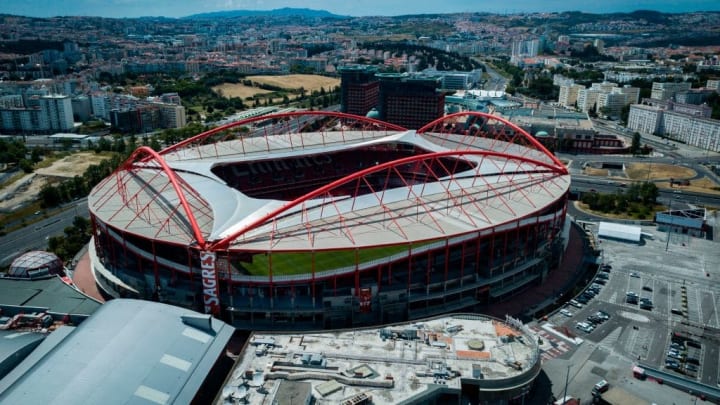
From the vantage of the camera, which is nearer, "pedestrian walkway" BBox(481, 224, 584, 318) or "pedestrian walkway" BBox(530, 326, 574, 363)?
"pedestrian walkway" BBox(530, 326, 574, 363)

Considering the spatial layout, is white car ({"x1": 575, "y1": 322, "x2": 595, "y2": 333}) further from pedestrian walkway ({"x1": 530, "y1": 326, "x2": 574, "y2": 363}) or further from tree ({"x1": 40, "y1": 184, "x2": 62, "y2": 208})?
tree ({"x1": 40, "y1": 184, "x2": 62, "y2": 208})

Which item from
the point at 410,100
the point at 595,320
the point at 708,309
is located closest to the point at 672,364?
the point at 595,320

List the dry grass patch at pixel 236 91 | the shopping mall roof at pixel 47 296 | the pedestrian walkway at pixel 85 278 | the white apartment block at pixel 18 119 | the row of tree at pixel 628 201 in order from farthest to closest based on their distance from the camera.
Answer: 1. the dry grass patch at pixel 236 91
2. the white apartment block at pixel 18 119
3. the row of tree at pixel 628 201
4. the pedestrian walkway at pixel 85 278
5. the shopping mall roof at pixel 47 296

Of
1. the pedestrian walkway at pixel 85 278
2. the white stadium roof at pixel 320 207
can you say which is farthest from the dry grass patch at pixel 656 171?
the pedestrian walkway at pixel 85 278

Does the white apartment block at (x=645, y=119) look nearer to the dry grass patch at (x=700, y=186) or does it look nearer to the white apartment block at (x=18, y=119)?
the dry grass patch at (x=700, y=186)

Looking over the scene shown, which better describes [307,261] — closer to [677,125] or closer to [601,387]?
[601,387]

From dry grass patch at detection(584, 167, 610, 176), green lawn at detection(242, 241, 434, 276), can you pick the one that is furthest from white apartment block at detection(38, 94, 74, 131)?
dry grass patch at detection(584, 167, 610, 176)
